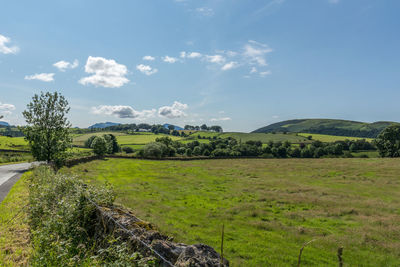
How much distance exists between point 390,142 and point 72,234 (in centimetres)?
10475

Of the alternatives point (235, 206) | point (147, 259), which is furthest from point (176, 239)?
point (235, 206)

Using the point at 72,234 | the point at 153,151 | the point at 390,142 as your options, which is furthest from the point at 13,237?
the point at 390,142

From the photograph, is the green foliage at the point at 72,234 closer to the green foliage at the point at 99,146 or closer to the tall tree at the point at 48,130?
the tall tree at the point at 48,130

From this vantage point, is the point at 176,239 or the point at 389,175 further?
the point at 389,175

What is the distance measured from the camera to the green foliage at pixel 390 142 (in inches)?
3121

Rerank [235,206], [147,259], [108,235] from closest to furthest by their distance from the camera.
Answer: [147,259], [108,235], [235,206]

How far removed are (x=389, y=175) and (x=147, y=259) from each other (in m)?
42.1

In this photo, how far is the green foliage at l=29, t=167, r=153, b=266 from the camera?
18.5 ft

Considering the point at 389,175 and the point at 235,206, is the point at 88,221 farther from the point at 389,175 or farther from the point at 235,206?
the point at 389,175

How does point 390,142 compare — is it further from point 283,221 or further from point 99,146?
point 99,146

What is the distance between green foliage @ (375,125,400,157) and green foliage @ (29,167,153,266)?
102 metres

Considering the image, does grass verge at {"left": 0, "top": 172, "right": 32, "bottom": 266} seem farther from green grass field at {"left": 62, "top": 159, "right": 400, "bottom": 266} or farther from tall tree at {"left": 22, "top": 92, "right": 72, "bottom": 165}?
tall tree at {"left": 22, "top": 92, "right": 72, "bottom": 165}

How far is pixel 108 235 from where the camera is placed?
660cm

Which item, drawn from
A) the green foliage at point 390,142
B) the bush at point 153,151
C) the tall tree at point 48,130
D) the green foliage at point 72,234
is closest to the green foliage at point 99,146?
the bush at point 153,151
